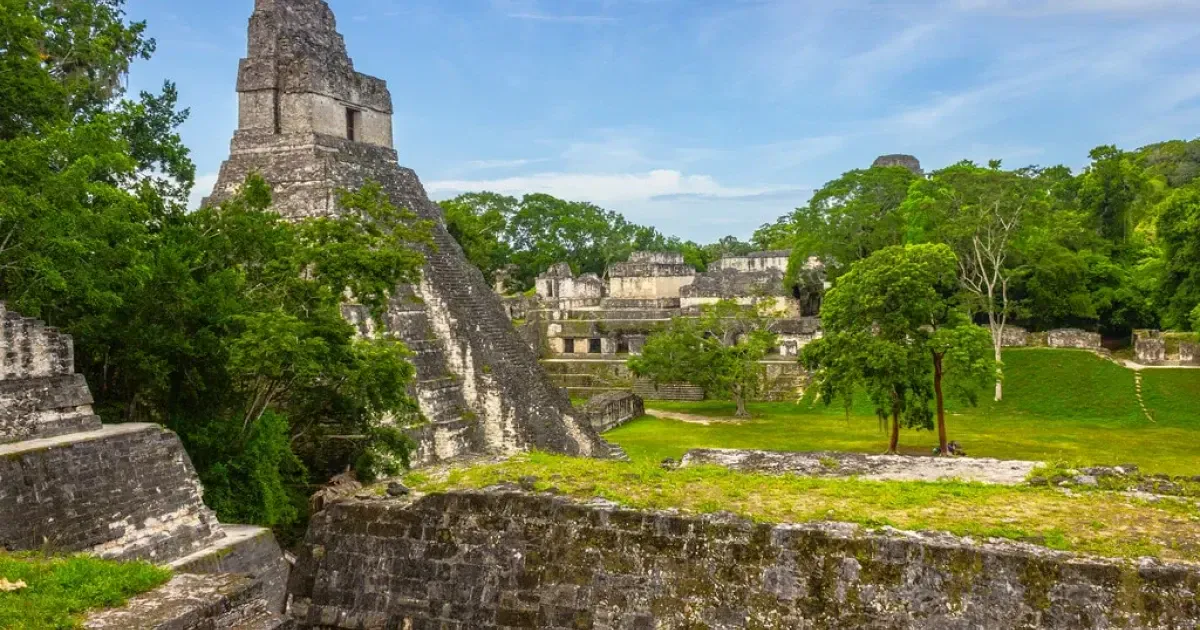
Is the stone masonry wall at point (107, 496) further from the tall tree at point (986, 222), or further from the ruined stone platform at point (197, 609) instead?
the tall tree at point (986, 222)

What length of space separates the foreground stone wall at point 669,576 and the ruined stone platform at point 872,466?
2575mm

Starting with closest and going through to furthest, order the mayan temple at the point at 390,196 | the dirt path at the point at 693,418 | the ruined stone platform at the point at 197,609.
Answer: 1. the ruined stone platform at the point at 197,609
2. the mayan temple at the point at 390,196
3. the dirt path at the point at 693,418

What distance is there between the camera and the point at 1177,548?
564 cm

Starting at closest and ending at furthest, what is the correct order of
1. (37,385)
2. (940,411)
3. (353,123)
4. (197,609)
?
(197,609) < (37,385) < (940,411) < (353,123)

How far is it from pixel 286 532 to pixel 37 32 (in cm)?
817

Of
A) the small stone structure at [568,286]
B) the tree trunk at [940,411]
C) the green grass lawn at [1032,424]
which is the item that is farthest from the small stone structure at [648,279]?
the tree trunk at [940,411]

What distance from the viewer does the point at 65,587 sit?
5.18 m

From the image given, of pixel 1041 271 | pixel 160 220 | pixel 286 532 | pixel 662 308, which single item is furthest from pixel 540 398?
pixel 1041 271

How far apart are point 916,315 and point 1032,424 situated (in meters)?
10.5

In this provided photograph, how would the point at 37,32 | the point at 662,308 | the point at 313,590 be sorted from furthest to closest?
the point at 662,308 → the point at 37,32 → the point at 313,590

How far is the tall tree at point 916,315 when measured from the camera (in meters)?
15.9

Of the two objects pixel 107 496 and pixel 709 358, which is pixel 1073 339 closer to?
pixel 709 358

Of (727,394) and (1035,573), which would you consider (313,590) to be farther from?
(727,394)

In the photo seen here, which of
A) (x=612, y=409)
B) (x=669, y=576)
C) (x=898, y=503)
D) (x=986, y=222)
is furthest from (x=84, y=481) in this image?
(x=986, y=222)
